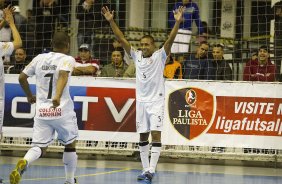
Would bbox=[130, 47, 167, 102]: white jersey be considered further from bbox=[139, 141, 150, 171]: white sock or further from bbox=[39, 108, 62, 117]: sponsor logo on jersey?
bbox=[39, 108, 62, 117]: sponsor logo on jersey

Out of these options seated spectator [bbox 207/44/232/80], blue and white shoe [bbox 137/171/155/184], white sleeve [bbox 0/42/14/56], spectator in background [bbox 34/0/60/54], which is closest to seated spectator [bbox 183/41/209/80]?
seated spectator [bbox 207/44/232/80]

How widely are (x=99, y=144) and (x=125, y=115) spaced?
87 centimetres

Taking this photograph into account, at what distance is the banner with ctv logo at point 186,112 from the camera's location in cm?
1647

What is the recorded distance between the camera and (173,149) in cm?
1695

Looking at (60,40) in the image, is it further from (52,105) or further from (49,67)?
(52,105)

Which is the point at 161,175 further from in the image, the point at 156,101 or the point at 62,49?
the point at 62,49

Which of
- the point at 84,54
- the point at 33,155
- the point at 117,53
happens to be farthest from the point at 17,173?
the point at 117,53

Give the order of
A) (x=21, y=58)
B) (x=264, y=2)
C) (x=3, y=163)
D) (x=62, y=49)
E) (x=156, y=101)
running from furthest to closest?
1. (x=264, y=2)
2. (x=21, y=58)
3. (x=3, y=163)
4. (x=156, y=101)
5. (x=62, y=49)

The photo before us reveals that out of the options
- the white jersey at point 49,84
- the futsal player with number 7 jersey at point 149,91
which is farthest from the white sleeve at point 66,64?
the futsal player with number 7 jersey at point 149,91

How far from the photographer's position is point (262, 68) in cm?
1716

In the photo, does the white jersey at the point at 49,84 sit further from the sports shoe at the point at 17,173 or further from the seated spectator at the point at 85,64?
the seated spectator at the point at 85,64

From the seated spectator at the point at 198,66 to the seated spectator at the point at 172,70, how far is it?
0.23m

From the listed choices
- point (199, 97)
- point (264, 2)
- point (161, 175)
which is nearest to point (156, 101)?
point (161, 175)

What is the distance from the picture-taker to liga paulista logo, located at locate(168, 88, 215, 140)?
16609 millimetres
